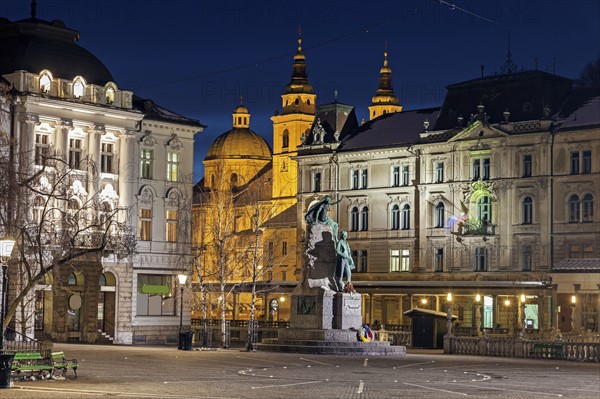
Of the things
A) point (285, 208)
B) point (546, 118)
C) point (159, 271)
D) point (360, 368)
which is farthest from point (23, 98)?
point (285, 208)

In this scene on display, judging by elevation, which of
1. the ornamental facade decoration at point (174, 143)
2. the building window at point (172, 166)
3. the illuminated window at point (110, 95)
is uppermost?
the illuminated window at point (110, 95)

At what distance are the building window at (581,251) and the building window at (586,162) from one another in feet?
16.7

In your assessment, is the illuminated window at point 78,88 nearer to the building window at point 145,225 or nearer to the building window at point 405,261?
the building window at point 145,225

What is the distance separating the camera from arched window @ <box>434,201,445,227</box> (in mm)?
100688

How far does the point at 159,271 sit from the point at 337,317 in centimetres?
2449

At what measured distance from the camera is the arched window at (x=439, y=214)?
3964 inches

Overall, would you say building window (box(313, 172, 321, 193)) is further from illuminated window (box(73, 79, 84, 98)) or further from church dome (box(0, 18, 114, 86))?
illuminated window (box(73, 79, 84, 98))

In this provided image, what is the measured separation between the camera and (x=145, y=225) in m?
77.9

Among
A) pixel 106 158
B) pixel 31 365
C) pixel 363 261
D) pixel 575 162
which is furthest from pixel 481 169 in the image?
pixel 31 365

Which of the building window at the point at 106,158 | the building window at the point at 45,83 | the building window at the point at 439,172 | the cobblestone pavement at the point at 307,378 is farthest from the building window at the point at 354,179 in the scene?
the cobblestone pavement at the point at 307,378

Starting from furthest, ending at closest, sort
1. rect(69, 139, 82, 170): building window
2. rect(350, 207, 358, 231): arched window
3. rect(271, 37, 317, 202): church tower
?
rect(271, 37, 317, 202): church tower < rect(350, 207, 358, 231): arched window < rect(69, 139, 82, 170): building window

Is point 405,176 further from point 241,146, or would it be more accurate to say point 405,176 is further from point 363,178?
point 241,146

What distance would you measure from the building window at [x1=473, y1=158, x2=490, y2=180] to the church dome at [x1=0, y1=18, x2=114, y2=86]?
33.5 metres

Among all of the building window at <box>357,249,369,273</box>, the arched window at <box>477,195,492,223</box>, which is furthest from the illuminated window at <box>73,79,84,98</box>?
the building window at <box>357,249,369,273</box>
